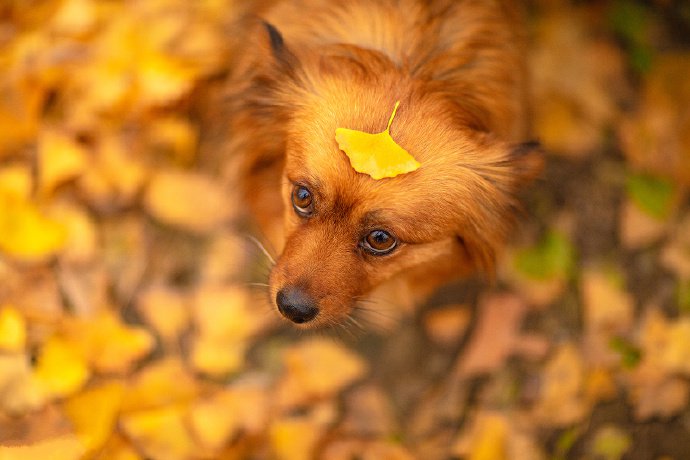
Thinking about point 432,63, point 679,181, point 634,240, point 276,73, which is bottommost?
point 634,240

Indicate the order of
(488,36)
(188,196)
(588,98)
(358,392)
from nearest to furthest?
(488,36), (358,392), (188,196), (588,98)

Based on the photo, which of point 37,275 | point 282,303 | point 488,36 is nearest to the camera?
point 282,303

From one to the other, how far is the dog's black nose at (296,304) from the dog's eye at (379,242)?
0.25 metres

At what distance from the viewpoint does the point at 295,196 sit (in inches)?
78.3

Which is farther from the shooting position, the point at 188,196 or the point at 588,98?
the point at 588,98

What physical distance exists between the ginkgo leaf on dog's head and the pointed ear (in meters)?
0.39

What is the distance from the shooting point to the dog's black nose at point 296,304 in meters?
1.92

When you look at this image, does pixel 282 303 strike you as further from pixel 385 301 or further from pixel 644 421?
pixel 644 421

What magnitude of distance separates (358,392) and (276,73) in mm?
1349

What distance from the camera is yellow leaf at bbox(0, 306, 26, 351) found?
7.13 ft

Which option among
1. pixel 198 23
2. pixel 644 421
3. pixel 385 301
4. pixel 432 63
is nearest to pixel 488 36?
pixel 432 63

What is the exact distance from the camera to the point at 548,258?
8.97 feet

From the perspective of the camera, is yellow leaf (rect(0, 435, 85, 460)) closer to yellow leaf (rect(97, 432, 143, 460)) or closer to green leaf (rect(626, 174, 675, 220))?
yellow leaf (rect(97, 432, 143, 460))

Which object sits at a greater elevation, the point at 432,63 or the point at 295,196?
the point at 432,63
